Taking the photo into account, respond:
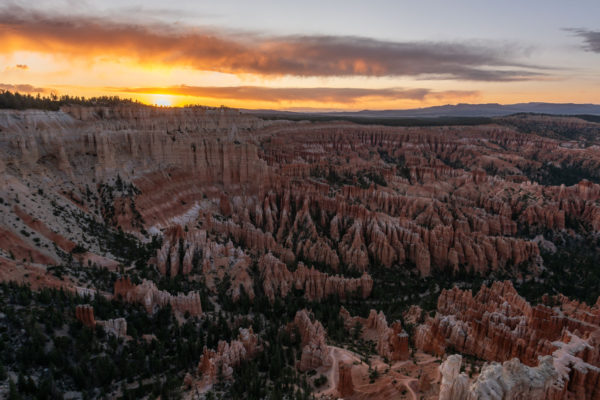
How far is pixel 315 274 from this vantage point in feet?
112

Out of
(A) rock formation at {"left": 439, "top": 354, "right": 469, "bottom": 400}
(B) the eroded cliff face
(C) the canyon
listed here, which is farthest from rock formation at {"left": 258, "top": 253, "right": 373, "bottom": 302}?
(A) rock formation at {"left": 439, "top": 354, "right": 469, "bottom": 400}

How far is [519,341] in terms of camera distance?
63.8 feet

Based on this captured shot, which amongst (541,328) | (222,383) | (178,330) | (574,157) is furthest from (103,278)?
(574,157)

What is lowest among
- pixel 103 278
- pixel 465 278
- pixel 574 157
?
pixel 465 278

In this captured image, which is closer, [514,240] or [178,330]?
[178,330]

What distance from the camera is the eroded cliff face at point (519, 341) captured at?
12.3 meters

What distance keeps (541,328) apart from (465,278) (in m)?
19.8

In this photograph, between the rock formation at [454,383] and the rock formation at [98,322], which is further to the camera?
the rock formation at [98,322]

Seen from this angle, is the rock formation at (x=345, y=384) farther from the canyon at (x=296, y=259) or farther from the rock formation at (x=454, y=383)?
the rock formation at (x=454, y=383)

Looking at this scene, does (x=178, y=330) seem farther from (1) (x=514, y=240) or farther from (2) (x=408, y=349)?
(1) (x=514, y=240)

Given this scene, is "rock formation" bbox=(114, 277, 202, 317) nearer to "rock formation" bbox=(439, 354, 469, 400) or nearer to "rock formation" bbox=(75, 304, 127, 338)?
"rock formation" bbox=(75, 304, 127, 338)

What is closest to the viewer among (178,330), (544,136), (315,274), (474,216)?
(178,330)

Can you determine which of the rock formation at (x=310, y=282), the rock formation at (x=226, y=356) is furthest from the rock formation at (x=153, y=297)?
the rock formation at (x=310, y=282)

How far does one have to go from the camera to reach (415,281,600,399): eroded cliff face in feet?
40.4
